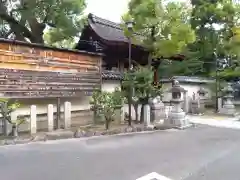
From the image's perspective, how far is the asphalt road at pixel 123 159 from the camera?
614cm

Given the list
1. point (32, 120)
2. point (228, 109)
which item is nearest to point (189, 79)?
point (228, 109)

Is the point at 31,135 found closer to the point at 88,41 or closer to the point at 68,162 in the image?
the point at 68,162

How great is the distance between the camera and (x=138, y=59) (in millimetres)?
22109

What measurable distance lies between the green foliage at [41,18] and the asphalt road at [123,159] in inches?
406

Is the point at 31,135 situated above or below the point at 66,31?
below

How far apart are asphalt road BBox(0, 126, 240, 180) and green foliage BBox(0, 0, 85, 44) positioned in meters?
10.3

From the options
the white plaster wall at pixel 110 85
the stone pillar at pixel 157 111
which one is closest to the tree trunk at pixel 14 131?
the white plaster wall at pixel 110 85

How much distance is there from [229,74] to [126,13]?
11.1m

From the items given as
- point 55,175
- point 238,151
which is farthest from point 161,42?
point 55,175

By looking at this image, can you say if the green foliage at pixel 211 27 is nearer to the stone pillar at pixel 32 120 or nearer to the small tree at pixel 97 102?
the small tree at pixel 97 102

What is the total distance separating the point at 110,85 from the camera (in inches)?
608

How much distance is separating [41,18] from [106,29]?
5.05 meters

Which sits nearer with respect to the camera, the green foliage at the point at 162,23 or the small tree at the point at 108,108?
the small tree at the point at 108,108

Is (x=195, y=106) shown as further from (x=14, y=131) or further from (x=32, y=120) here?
(x=14, y=131)
